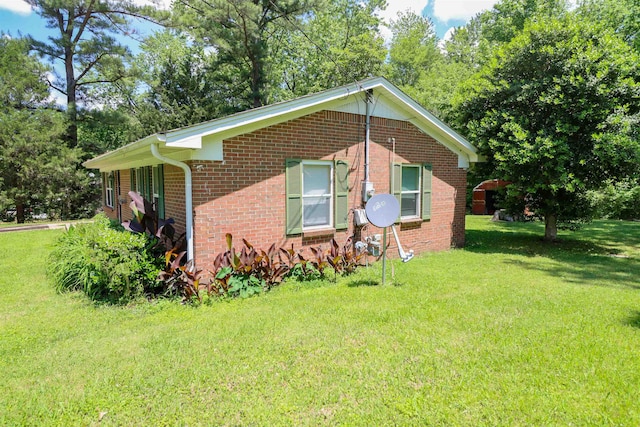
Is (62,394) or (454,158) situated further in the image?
(454,158)

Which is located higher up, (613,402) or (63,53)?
(63,53)

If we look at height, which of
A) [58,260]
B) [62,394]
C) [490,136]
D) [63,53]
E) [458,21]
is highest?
[458,21]

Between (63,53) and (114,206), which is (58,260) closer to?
(114,206)

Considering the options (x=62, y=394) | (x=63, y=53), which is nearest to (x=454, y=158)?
(x=62, y=394)

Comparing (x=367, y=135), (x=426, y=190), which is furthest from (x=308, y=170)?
(x=426, y=190)

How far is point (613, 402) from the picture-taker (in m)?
2.94

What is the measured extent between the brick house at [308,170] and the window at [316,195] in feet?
0.07

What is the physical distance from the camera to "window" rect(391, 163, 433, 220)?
8852 mm

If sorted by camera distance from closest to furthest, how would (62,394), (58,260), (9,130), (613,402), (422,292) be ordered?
(613,402) < (62,394) < (422,292) < (58,260) < (9,130)

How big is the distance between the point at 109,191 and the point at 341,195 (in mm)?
12135

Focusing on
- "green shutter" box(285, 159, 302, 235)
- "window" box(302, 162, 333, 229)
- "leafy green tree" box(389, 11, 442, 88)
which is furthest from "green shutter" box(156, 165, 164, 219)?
"leafy green tree" box(389, 11, 442, 88)

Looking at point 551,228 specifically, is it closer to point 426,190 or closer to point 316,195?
point 426,190

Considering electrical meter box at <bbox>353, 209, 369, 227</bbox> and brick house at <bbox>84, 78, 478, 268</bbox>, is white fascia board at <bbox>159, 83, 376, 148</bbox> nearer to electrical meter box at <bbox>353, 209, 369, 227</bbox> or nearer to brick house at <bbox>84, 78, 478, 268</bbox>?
brick house at <bbox>84, 78, 478, 268</bbox>

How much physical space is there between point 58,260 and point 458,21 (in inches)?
1507
